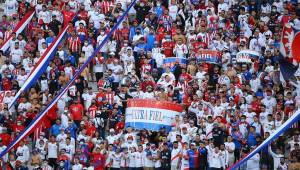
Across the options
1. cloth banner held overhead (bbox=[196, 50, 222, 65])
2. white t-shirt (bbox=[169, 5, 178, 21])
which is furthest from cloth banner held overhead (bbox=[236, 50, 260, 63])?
white t-shirt (bbox=[169, 5, 178, 21])

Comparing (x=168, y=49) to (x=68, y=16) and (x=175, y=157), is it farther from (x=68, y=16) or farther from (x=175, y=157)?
(x=175, y=157)

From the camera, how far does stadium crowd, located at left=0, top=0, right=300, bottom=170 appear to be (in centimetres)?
4078

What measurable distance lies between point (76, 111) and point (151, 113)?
2.24 metres

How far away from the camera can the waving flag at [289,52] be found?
41344mm

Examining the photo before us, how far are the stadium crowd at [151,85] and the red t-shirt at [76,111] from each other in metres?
0.03

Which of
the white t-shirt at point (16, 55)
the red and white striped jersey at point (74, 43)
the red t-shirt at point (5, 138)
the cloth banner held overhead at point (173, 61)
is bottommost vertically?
the red t-shirt at point (5, 138)

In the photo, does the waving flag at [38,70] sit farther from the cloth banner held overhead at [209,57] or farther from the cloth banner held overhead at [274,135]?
the cloth banner held overhead at [274,135]

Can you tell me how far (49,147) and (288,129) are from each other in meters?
6.67

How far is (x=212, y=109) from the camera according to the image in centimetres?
4184

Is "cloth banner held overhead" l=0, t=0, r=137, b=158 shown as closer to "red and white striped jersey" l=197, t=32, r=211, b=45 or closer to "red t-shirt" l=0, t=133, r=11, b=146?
"red t-shirt" l=0, t=133, r=11, b=146

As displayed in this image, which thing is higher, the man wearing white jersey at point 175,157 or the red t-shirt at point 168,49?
the red t-shirt at point 168,49

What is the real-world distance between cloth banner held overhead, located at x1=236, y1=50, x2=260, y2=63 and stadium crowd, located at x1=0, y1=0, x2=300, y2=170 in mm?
141

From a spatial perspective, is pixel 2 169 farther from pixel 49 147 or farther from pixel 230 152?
pixel 230 152

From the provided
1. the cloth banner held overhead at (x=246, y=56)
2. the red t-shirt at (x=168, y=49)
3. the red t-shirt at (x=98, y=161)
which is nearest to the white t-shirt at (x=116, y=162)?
the red t-shirt at (x=98, y=161)
